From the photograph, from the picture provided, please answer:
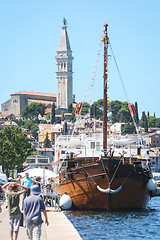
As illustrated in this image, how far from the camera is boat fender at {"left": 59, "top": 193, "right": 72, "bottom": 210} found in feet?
103

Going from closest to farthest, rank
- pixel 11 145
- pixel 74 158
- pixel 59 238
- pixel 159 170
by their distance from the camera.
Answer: pixel 59 238, pixel 74 158, pixel 11 145, pixel 159 170

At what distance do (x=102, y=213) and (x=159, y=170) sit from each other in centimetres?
14084

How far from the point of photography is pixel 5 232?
1700 centimetres

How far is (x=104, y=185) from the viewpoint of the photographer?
31438 millimetres

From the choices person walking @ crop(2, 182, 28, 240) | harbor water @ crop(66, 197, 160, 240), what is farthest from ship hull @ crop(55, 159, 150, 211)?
person walking @ crop(2, 182, 28, 240)

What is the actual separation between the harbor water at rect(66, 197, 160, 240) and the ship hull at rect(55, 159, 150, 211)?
610 mm

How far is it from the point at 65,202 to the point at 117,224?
5531 millimetres

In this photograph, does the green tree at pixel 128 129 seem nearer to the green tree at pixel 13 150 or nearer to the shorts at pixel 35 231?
the green tree at pixel 13 150

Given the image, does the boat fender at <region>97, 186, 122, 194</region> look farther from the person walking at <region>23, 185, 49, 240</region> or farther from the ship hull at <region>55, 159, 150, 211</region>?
the person walking at <region>23, 185, 49, 240</region>

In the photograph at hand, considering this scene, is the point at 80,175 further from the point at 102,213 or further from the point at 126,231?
the point at 126,231

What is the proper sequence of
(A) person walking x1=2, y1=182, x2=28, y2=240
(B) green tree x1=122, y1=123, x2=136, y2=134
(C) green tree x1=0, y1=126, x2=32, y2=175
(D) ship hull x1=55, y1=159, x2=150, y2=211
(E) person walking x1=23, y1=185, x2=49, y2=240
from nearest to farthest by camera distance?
(E) person walking x1=23, y1=185, x2=49, y2=240 → (A) person walking x1=2, y1=182, x2=28, y2=240 → (D) ship hull x1=55, y1=159, x2=150, y2=211 → (C) green tree x1=0, y1=126, x2=32, y2=175 → (B) green tree x1=122, y1=123, x2=136, y2=134

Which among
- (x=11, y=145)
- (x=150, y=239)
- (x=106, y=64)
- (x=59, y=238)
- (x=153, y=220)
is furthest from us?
(x=11, y=145)

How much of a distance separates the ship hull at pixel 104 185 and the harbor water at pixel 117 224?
610mm

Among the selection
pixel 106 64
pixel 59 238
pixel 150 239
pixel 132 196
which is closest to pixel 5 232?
pixel 59 238
